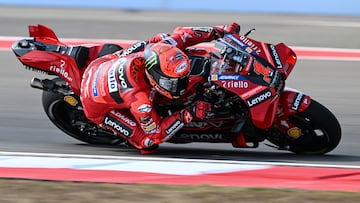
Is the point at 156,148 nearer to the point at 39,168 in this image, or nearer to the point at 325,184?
the point at 39,168

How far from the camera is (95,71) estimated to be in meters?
6.91

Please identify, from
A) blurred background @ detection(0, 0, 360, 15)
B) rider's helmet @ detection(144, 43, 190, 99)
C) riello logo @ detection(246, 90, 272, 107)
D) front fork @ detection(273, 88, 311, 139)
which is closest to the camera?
rider's helmet @ detection(144, 43, 190, 99)

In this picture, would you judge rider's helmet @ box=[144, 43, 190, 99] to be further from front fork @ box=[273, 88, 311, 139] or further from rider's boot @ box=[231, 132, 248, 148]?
front fork @ box=[273, 88, 311, 139]

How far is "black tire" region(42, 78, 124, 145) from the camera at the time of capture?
7.34 meters

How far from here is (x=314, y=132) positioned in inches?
267

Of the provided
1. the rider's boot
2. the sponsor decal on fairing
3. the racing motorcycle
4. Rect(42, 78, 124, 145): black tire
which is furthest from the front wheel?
Rect(42, 78, 124, 145): black tire

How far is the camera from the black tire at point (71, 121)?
7.34 m

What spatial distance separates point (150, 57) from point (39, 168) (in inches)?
47.3

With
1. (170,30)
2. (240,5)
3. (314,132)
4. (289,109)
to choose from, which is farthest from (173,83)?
(240,5)

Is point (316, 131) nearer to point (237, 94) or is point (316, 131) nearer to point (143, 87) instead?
point (237, 94)

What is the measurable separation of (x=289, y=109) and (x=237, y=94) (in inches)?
17.5

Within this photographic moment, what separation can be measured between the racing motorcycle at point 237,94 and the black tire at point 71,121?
0.02 metres

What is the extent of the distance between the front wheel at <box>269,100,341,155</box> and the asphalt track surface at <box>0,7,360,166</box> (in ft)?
0.29

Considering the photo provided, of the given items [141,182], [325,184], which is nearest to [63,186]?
[141,182]
